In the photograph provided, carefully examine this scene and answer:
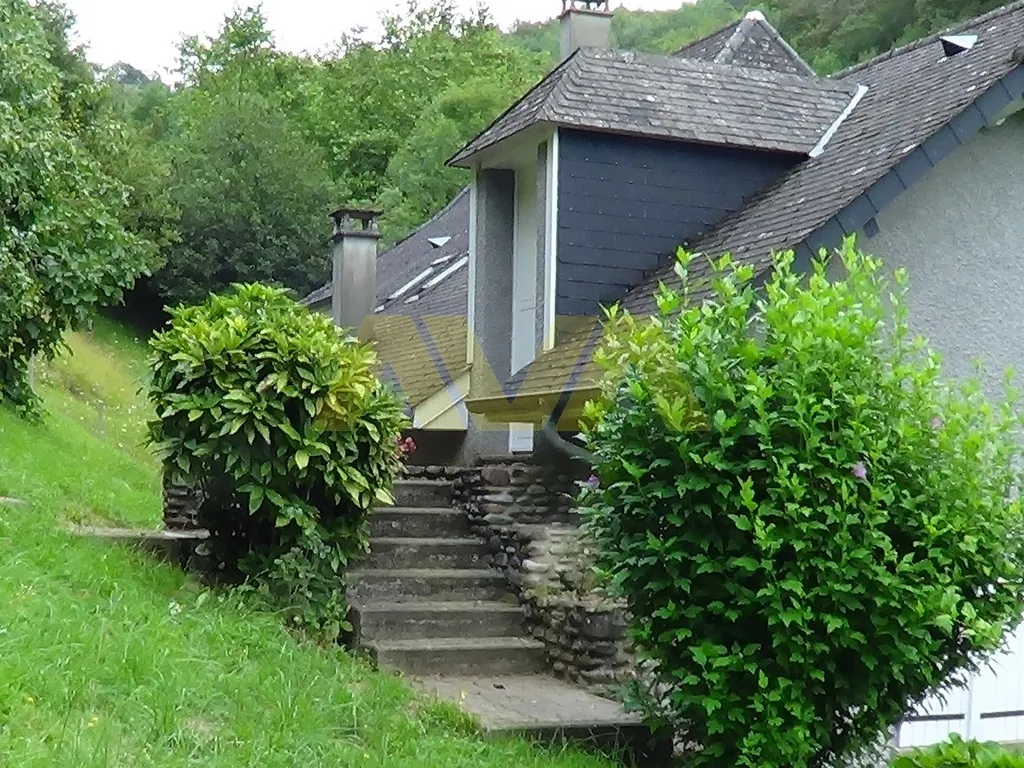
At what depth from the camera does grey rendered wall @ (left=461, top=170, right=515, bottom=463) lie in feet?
34.8

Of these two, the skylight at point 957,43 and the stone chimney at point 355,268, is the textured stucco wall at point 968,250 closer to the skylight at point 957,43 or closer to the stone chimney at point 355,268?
the skylight at point 957,43

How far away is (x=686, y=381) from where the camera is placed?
215 inches

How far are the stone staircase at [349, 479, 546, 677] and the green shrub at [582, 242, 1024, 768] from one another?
234 centimetres

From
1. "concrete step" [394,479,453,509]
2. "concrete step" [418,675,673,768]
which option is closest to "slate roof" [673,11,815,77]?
"concrete step" [394,479,453,509]

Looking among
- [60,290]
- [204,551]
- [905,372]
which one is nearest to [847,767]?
[905,372]

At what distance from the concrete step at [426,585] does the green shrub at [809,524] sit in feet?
10.1

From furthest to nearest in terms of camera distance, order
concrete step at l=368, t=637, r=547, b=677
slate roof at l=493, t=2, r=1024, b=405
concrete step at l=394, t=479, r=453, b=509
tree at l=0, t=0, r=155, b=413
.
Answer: tree at l=0, t=0, r=155, b=413
concrete step at l=394, t=479, r=453, b=509
slate roof at l=493, t=2, r=1024, b=405
concrete step at l=368, t=637, r=547, b=677

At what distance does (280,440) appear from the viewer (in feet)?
23.5

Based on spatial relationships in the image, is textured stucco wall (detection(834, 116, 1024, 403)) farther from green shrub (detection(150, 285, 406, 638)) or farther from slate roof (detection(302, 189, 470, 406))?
slate roof (detection(302, 189, 470, 406))

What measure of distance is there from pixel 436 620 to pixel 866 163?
4.83 meters

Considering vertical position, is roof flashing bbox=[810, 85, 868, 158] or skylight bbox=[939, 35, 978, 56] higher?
skylight bbox=[939, 35, 978, 56]

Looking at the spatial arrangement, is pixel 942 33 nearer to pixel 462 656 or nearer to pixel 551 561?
pixel 551 561

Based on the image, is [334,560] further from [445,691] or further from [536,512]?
[536,512]

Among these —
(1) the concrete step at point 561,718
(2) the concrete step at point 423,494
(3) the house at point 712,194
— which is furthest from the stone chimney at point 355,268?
(1) the concrete step at point 561,718
